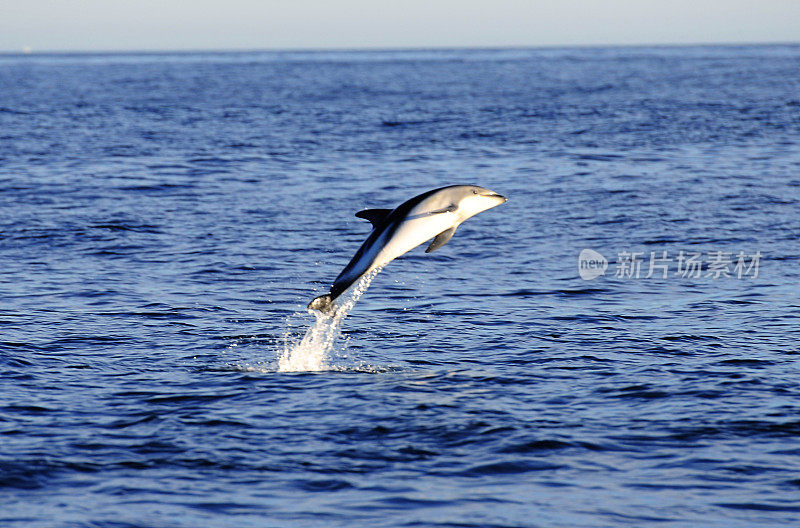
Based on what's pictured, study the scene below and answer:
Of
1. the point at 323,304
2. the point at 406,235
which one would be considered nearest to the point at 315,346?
the point at 323,304

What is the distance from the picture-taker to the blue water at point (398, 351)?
11742 millimetres

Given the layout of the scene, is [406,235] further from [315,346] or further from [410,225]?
[315,346]

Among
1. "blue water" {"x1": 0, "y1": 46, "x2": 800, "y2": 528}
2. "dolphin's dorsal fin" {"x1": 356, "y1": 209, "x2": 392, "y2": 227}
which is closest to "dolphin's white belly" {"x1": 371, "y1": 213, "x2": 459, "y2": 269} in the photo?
"dolphin's dorsal fin" {"x1": 356, "y1": 209, "x2": 392, "y2": 227}

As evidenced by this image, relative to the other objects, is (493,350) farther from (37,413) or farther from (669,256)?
(669,256)

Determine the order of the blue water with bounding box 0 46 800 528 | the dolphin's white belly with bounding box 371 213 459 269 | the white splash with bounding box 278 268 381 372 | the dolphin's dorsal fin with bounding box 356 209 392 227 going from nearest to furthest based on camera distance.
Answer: the blue water with bounding box 0 46 800 528, the dolphin's white belly with bounding box 371 213 459 269, the dolphin's dorsal fin with bounding box 356 209 392 227, the white splash with bounding box 278 268 381 372

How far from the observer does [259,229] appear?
29.2 meters

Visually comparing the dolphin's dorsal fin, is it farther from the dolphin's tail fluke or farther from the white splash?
the white splash

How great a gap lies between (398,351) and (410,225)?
4.41 m

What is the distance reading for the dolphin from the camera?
13.6 meters

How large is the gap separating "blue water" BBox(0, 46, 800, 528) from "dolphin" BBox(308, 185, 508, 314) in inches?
79.2

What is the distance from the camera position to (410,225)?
44.7 ft

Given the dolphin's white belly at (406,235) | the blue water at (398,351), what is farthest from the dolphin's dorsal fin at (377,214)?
the blue water at (398,351)

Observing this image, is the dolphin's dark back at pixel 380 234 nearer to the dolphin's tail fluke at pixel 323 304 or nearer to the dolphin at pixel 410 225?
the dolphin at pixel 410 225

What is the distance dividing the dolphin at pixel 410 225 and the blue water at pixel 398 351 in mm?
2012
